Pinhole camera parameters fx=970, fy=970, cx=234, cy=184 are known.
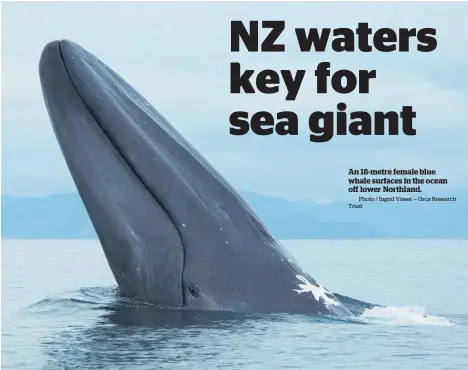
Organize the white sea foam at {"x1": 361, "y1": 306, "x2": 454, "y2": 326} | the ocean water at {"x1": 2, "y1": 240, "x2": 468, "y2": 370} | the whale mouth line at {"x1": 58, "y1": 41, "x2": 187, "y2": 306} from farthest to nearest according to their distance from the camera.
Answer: the white sea foam at {"x1": 361, "y1": 306, "x2": 454, "y2": 326}
the whale mouth line at {"x1": 58, "y1": 41, "x2": 187, "y2": 306}
the ocean water at {"x1": 2, "y1": 240, "x2": 468, "y2": 370}

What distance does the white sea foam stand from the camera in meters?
13.7

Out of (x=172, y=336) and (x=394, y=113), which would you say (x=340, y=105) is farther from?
(x=172, y=336)

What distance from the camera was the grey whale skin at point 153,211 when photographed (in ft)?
36.4

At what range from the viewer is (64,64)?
11.4 metres

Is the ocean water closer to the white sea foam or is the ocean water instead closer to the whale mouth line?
the white sea foam

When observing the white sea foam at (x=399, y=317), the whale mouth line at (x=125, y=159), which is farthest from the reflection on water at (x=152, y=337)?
the white sea foam at (x=399, y=317)

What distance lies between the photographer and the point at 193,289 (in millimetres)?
11070

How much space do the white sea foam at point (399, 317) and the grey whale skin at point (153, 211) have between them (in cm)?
242

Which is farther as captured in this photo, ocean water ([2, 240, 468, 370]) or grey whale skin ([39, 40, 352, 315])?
grey whale skin ([39, 40, 352, 315])

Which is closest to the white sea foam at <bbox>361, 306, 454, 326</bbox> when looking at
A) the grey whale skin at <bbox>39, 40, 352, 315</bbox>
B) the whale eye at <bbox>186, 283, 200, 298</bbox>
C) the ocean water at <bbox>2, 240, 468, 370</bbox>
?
the ocean water at <bbox>2, 240, 468, 370</bbox>

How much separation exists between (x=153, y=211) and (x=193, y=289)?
100 centimetres

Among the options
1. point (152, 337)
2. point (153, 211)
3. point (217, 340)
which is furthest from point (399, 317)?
point (153, 211)

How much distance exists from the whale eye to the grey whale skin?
11 millimetres

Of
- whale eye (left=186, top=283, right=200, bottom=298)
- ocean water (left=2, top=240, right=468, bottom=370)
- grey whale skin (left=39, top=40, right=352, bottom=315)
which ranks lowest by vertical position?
ocean water (left=2, top=240, right=468, bottom=370)
